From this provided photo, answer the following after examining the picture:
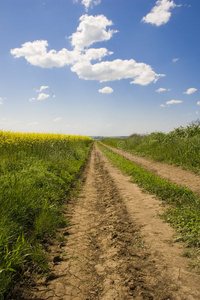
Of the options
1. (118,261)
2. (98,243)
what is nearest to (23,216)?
(98,243)

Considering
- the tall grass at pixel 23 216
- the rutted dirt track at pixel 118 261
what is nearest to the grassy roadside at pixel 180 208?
the rutted dirt track at pixel 118 261

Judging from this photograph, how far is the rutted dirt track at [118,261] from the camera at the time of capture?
7.59 ft

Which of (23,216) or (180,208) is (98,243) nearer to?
(23,216)

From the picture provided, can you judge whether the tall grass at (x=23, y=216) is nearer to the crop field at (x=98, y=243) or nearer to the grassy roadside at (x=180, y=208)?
the crop field at (x=98, y=243)

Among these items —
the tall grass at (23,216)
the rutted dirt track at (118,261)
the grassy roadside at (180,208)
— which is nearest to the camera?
the rutted dirt track at (118,261)

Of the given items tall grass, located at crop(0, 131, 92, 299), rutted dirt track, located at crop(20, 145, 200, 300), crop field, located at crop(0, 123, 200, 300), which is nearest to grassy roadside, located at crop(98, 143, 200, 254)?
crop field, located at crop(0, 123, 200, 300)

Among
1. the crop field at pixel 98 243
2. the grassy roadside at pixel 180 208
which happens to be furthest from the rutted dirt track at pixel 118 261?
the grassy roadside at pixel 180 208

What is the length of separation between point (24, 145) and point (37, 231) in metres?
6.10

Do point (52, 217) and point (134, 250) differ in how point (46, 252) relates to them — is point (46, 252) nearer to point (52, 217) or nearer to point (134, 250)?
point (52, 217)

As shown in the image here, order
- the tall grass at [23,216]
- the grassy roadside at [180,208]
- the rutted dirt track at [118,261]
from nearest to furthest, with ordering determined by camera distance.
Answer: the rutted dirt track at [118,261]
the tall grass at [23,216]
the grassy roadside at [180,208]

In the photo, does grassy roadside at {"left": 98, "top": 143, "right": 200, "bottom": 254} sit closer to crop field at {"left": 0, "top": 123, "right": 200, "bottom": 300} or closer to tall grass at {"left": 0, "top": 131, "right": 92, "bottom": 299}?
crop field at {"left": 0, "top": 123, "right": 200, "bottom": 300}

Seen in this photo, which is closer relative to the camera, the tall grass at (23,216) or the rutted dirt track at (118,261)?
the rutted dirt track at (118,261)

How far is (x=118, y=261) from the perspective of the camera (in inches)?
114

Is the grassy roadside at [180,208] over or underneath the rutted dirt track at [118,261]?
over
